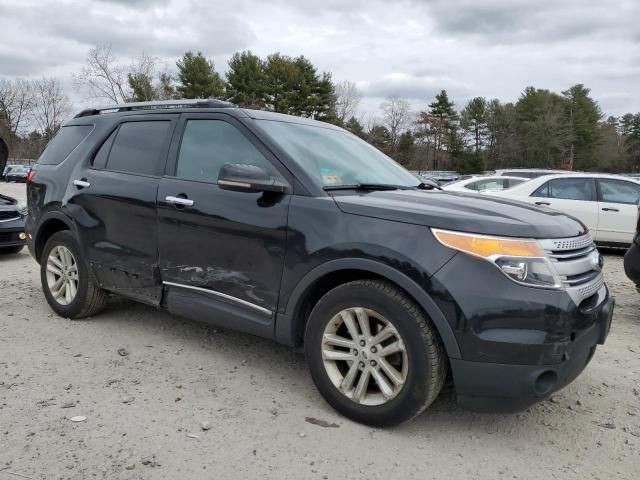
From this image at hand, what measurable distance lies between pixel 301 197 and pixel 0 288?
460cm

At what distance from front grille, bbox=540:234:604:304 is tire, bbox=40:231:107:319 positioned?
11.7ft

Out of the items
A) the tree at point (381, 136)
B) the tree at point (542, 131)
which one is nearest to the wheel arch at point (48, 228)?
the tree at point (381, 136)

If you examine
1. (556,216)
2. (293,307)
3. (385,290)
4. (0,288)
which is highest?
(556,216)

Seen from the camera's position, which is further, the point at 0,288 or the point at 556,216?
the point at 0,288

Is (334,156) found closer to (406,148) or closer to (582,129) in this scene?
(406,148)

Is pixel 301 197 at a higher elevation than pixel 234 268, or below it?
higher

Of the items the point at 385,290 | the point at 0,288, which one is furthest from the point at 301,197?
the point at 0,288

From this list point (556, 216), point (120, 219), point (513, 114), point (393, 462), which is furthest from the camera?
point (513, 114)

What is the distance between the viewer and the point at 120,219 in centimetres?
415

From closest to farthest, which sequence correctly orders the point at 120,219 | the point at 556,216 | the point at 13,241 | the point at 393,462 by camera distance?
the point at 393,462
the point at 556,216
the point at 120,219
the point at 13,241

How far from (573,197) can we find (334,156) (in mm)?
7271

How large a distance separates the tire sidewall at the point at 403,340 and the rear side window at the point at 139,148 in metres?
1.82

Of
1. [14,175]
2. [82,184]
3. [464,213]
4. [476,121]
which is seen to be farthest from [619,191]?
[476,121]

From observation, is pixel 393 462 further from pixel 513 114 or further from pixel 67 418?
pixel 513 114
